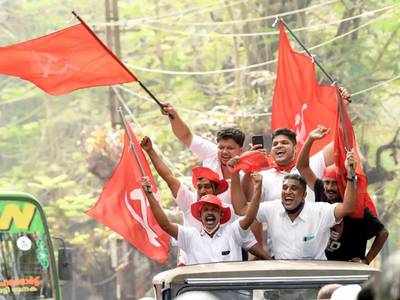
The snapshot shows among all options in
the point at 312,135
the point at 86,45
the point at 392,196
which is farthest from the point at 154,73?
the point at 312,135

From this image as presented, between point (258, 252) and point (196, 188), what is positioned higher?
point (196, 188)

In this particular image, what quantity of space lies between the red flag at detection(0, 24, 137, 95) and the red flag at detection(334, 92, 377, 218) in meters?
2.06

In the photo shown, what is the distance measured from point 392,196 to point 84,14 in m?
9.01

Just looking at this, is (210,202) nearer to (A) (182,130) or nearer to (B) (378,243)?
(B) (378,243)

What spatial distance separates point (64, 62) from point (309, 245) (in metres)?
3.70

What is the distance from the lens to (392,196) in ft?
93.5

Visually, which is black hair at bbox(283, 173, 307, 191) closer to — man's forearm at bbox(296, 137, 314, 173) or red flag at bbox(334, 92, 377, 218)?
red flag at bbox(334, 92, 377, 218)

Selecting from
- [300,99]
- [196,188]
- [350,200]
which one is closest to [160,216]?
[196,188]

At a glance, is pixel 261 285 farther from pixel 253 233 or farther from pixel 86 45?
pixel 86 45

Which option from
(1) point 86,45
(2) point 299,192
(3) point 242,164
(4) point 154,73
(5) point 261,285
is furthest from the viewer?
(4) point 154,73

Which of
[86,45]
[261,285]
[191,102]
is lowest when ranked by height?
[261,285]

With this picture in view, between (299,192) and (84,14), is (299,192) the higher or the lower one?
the lower one

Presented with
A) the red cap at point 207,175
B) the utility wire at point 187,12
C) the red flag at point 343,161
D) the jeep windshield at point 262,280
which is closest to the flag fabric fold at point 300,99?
the red flag at point 343,161

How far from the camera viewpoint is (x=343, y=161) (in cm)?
967
